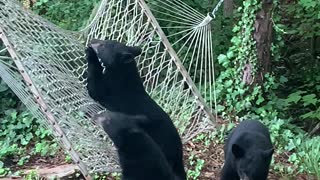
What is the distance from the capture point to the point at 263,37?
6363 millimetres

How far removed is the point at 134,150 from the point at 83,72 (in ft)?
4.97

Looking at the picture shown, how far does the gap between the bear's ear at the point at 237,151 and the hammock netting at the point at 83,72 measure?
71 centimetres

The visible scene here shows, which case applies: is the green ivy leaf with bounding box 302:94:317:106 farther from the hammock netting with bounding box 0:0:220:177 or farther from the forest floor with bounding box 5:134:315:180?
the forest floor with bounding box 5:134:315:180

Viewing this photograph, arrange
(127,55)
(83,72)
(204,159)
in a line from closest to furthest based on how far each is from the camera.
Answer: (127,55)
(83,72)
(204,159)

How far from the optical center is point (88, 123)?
4.91 m

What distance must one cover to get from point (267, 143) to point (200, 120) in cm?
99

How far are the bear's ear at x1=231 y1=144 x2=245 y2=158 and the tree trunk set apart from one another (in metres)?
2.15

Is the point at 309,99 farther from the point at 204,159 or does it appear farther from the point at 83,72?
the point at 83,72

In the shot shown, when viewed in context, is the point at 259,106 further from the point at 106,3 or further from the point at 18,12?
the point at 18,12

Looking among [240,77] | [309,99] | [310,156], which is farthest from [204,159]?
[309,99]

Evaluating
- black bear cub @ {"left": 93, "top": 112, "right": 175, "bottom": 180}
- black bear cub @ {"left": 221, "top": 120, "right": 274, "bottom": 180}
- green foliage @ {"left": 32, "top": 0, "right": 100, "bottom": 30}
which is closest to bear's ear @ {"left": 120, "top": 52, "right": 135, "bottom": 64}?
black bear cub @ {"left": 93, "top": 112, "right": 175, "bottom": 180}

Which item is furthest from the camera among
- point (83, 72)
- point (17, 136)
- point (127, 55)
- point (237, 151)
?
point (17, 136)

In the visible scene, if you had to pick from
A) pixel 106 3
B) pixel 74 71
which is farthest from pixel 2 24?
pixel 106 3

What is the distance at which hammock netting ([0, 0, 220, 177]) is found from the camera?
178 inches
